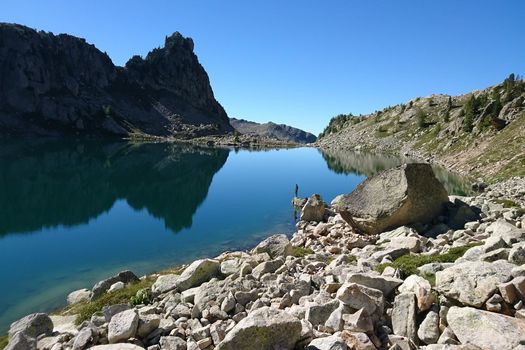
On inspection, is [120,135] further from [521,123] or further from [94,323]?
[94,323]

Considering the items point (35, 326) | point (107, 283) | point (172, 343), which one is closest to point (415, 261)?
point (172, 343)

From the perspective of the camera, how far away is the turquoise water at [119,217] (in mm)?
26328

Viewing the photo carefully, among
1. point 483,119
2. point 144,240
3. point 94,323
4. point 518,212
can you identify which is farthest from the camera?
point 483,119

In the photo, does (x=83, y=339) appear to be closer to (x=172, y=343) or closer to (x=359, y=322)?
(x=172, y=343)

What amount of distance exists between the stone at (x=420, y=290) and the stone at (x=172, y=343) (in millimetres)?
7010

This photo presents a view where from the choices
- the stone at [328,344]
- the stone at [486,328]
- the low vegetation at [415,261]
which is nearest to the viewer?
the stone at [486,328]

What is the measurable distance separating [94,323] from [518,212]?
2638cm

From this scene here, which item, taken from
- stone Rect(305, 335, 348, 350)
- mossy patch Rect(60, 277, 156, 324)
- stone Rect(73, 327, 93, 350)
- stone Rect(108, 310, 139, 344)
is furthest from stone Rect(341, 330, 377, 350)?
mossy patch Rect(60, 277, 156, 324)

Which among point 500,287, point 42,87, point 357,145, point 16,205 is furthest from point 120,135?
point 500,287

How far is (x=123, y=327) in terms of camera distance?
11039mm

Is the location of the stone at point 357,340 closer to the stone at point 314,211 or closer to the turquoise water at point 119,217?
the turquoise water at point 119,217

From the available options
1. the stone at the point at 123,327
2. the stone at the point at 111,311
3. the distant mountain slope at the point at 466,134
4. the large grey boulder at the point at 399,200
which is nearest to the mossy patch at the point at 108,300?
the stone at the point at 111,311

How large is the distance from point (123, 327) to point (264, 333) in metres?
4.46

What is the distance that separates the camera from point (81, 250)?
31.2 m
